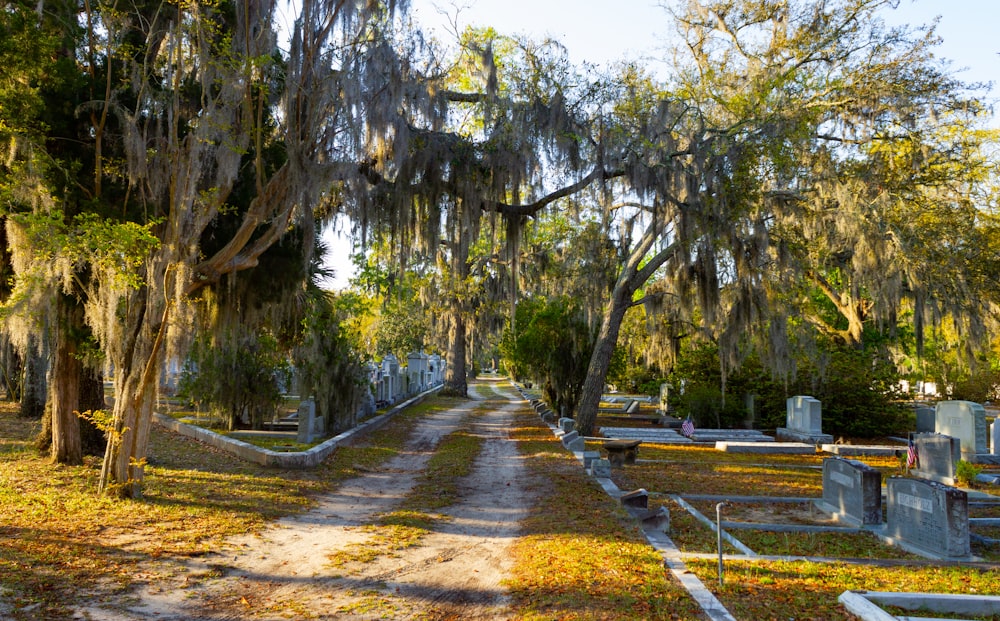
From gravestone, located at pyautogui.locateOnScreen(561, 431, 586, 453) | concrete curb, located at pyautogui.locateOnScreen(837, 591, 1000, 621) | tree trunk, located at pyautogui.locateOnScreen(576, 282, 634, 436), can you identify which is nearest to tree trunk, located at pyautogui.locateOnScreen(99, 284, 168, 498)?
concrete curb, located at pyautogui.locateOnScreen(837, 591, 1000, 621)

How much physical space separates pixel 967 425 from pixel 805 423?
367 cm

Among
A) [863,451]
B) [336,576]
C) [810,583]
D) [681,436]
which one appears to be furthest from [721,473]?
[336,576]

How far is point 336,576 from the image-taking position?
216 inches

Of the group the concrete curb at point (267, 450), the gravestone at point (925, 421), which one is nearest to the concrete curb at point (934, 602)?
the concrete curb at point (267, 450)

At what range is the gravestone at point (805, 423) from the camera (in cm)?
1733

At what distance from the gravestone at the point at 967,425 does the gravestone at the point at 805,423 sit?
2797 millimetres

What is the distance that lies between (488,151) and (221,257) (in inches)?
198

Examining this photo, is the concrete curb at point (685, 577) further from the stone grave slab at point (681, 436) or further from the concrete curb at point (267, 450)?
the stone grave slab at point (681, 436)

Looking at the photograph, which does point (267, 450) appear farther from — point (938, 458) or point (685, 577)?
point (938, 458)

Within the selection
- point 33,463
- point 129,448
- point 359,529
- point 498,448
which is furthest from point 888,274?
point 33,463

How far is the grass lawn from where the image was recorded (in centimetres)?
490

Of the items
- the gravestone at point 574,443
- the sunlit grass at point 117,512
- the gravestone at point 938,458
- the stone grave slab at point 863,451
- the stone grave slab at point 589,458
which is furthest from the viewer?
the stone grave slab at point 863,451

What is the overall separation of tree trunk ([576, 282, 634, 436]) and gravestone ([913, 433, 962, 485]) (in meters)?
6.85

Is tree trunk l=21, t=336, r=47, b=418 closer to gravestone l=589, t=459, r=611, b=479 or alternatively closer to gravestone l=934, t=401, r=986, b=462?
gravestone l=589, t=459, r=611, b=479
